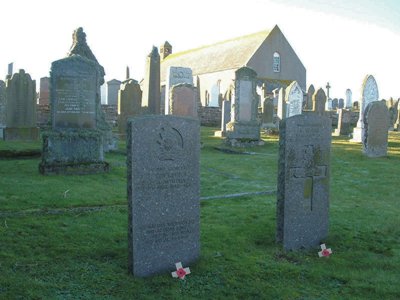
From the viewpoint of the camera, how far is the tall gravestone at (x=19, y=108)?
15797 millimetres

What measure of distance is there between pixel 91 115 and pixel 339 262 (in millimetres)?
6805

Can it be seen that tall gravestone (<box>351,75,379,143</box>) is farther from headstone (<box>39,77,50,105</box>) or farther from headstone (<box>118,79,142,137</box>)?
headstone (<box>39,77,50,105</box>)

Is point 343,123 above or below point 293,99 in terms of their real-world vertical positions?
below

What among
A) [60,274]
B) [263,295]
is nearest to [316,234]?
[263,295]

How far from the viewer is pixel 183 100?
16156 mm

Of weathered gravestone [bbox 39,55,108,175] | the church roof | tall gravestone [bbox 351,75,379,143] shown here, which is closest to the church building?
the church roof

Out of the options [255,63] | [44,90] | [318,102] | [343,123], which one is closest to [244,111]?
[343,123]

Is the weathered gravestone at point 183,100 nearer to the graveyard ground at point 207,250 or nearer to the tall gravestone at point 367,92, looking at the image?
the tall gravestone at point 367,92

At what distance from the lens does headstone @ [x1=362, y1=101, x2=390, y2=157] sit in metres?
13.0

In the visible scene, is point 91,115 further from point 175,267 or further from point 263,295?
point 263,295

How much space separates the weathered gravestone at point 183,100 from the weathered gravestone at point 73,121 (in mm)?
6474

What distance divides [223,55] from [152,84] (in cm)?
3033

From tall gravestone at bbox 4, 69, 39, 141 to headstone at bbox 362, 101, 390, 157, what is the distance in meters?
12.2

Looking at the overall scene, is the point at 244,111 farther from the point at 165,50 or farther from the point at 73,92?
the point at 165,50
